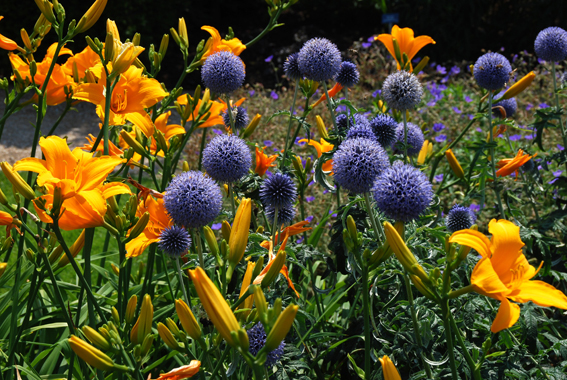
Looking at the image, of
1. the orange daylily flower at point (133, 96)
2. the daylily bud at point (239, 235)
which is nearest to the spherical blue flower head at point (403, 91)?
the orange daylily flower at point (133, 96)

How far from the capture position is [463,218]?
2129 mm

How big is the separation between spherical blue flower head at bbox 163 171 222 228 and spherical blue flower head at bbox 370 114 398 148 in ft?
3.31

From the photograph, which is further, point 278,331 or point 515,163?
point 515,163

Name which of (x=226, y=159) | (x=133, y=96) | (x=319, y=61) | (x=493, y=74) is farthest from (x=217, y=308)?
(x=493, y=74)

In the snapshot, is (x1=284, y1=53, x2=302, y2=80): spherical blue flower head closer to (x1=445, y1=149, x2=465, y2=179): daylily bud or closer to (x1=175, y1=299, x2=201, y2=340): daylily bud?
(x1=445, y1=149, x2=465, y2=179): daylily bud

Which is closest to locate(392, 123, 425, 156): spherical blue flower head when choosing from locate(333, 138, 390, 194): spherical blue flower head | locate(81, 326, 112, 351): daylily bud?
locate(333, 138, 390, 194): spherical blue flower head

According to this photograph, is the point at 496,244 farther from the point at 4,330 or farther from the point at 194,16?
the point at 194,16

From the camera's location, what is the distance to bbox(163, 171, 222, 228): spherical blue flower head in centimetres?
141

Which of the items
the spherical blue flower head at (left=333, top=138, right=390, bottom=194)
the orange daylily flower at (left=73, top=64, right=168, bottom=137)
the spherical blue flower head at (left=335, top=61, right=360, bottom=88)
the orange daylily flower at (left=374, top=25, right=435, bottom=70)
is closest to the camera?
the spherical blue flower head at (left=333, top=138, right=390, bottom=194)

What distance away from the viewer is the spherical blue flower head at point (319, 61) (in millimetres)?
2084

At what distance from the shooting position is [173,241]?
63.2 inches

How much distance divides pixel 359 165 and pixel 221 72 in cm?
86

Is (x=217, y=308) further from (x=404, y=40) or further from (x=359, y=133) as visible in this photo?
(x=404, y=40)

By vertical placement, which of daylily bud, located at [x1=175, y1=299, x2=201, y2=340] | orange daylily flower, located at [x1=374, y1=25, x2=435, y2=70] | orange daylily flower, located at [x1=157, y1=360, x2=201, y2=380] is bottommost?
orange daylily flower, located at [x1=157, y1=360, x2=201, y2=380]
